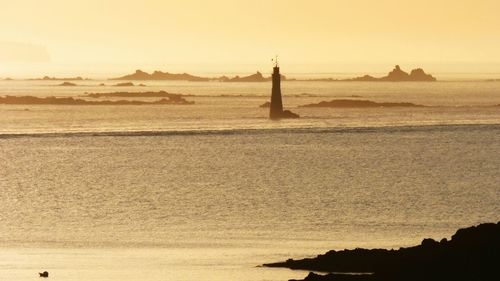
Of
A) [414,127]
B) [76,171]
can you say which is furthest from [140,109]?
[76,171]

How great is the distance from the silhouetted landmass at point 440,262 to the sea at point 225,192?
247cm

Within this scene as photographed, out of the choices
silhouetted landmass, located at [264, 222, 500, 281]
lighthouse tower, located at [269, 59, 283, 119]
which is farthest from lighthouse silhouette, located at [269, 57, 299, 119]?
silhouetted landmass, located at [264, 222, 500, 281]

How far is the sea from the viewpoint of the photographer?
139 feet

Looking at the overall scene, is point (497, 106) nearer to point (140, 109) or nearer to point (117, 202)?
point (140, 109)

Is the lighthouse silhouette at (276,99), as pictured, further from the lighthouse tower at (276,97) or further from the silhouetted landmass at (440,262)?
the silhouetted landmass at (440,262)

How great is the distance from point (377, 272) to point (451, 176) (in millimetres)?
47335

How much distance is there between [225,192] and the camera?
69000mm

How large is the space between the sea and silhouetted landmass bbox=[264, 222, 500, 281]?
97.4 inches

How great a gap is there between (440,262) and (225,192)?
3712 centimetres

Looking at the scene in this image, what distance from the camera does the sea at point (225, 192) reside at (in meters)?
42.4

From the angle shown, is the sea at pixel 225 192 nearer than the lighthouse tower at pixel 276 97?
Yes

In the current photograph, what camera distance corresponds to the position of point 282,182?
3000 inches

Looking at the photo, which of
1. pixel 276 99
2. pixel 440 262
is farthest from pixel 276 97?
pixel 440 262

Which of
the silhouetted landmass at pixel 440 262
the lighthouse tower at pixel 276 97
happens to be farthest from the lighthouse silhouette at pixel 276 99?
the silhouetted landmass at pixel 440 262
